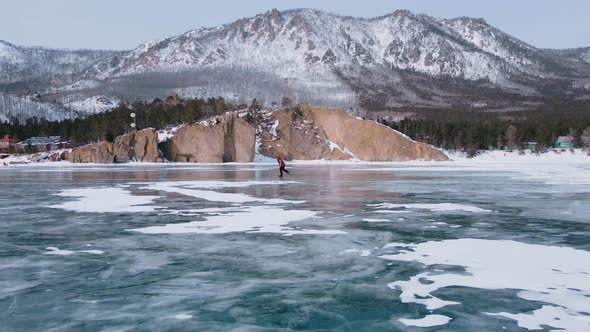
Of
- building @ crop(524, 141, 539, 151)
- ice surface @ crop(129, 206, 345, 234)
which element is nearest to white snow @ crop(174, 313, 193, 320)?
ice surface @ crop(129, 206, 345, 234)

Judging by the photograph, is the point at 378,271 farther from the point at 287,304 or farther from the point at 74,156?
the point at 74,156

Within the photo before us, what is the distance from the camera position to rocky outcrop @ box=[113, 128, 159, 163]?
340ft

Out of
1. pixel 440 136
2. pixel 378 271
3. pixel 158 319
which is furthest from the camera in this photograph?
pixel 440 136

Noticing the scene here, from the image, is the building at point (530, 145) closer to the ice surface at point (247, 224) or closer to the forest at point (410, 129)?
the forest at point (410, 129)

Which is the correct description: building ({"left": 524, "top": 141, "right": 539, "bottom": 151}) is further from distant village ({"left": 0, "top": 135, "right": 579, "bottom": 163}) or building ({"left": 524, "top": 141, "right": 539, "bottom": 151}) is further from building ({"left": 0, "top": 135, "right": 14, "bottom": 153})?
building ({"left": 0, "top": 135, "right": 14, "bottom": 153})

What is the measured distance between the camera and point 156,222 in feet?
49.6

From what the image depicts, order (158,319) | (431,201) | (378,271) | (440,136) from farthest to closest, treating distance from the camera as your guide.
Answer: (440,136) → (431,201) → (378,271) → (158,319)

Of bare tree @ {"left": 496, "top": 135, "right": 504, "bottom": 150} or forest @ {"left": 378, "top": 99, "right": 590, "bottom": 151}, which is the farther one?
bare tree @ {"left": 496, "top": 135, "right": 504, "bottom": 150}

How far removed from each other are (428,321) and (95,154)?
106 meters

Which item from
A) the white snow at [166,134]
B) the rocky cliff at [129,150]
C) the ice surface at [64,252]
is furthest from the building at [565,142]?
the ice surface at [64,252]

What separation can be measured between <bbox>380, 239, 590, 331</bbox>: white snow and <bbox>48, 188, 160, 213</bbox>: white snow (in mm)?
10787

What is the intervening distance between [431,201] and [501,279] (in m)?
12.5

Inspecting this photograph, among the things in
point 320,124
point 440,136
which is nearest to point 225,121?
point 320,124

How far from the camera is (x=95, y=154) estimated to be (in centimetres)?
10406
